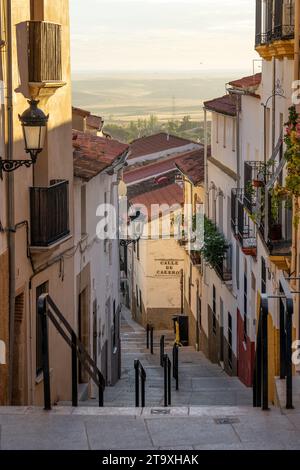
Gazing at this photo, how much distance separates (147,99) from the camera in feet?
483

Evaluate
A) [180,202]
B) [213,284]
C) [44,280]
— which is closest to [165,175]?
[180,202]

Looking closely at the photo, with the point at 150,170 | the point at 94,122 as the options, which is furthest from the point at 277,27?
the point at 150,170

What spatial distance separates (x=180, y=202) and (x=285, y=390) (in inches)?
1388

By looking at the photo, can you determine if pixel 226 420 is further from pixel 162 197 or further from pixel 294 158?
pixel 162 197

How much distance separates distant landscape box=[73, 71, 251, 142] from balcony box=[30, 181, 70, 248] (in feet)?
354

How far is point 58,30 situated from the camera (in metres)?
15.0

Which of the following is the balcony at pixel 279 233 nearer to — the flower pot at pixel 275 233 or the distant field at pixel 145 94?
the flower pot at pixel 275 233

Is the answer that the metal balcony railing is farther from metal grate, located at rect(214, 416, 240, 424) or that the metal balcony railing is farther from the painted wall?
metal grate, located at rect(214, 416, 240, 424)

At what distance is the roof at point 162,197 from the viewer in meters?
45.1

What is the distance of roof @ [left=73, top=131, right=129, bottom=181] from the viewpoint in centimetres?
1970

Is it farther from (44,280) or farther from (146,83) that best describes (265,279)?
(146,83)

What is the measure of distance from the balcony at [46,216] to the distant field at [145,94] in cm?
11006

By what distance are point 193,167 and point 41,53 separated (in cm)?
2336

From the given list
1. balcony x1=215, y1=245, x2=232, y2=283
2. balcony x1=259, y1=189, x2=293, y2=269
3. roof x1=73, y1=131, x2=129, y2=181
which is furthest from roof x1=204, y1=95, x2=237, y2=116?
balcony x1=259, y1=189, x2=293, y2=269
